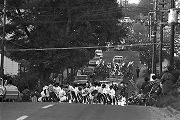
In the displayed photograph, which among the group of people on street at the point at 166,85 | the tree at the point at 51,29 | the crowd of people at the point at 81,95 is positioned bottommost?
the crowd of people at the point at 81,95

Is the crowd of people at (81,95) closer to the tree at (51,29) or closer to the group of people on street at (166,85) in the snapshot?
the group of people on street at (166,85)

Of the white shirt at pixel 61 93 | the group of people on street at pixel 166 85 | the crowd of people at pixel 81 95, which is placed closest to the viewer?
the group of people on street at pixel 166 85

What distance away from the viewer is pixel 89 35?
157ft

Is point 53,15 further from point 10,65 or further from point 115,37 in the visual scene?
point 10,65

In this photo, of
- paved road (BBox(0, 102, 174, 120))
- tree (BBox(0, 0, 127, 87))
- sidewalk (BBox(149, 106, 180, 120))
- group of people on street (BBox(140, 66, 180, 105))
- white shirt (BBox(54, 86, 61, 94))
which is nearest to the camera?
paved road (BBox(0, 102, 174, 120))

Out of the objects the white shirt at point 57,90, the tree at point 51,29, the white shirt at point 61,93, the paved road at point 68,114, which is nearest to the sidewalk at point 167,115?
the paved road at point 68,114

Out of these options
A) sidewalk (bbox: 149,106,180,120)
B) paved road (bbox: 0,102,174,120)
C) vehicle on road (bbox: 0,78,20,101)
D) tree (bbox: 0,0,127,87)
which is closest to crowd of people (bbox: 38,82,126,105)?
vehicle on road (bbox: 0,78,20,101)

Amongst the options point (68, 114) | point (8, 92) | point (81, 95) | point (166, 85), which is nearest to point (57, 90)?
point (81, 95)

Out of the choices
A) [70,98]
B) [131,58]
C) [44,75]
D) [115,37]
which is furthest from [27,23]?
[131,58]

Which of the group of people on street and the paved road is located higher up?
the group of people on street

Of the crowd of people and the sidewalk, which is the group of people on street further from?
the sidewalk

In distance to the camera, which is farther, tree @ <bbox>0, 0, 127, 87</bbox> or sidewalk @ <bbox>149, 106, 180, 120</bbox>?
tree @ <bbox>0, 0, 127, 87</bbox>

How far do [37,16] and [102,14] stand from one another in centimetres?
630

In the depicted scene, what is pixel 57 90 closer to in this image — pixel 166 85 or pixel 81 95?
pixel 81 95
